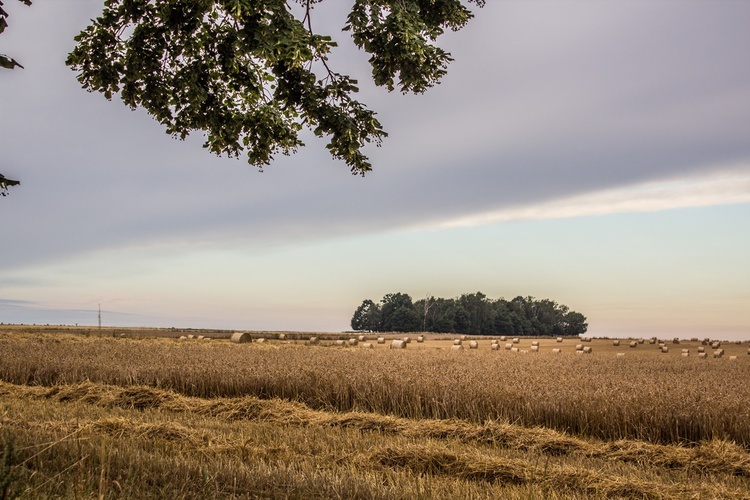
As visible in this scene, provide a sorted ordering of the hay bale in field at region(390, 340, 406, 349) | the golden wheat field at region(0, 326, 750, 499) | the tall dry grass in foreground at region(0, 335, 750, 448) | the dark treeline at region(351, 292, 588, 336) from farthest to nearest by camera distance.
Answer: the dark treeline at region(351, 292, 588, 336) → the hay bale in field at region(390, 340, 406, 349) → the tall dry grass in foreground at region(0, 335, 750, 448) → the golden wheat field at region(0, 326, 750, 499)

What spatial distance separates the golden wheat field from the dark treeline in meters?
79.5

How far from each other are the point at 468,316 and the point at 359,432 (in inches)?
3632

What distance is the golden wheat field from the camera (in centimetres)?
567

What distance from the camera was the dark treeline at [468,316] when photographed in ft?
319

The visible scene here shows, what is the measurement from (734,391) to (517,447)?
646 centimetres

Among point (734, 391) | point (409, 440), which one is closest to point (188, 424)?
point (409, 440)

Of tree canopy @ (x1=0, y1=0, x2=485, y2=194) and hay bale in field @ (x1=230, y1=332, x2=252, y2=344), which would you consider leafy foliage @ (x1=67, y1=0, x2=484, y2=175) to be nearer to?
tree canopy @ (x1=0, y1=0, x2=485, y2=194)

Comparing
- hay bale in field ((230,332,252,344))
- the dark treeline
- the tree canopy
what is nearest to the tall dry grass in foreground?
the tree canopy

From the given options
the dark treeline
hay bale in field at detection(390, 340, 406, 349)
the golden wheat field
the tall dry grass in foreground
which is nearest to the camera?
the golden wheat field

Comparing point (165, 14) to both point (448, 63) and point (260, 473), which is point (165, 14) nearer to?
point (448, 63)

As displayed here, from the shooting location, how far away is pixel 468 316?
328 feet

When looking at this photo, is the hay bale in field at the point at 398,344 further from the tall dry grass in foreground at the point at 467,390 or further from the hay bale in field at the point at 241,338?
the tall dry grass in foreground at the point at 467,390

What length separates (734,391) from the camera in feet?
40.5

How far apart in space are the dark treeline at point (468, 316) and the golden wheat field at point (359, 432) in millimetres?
79465
